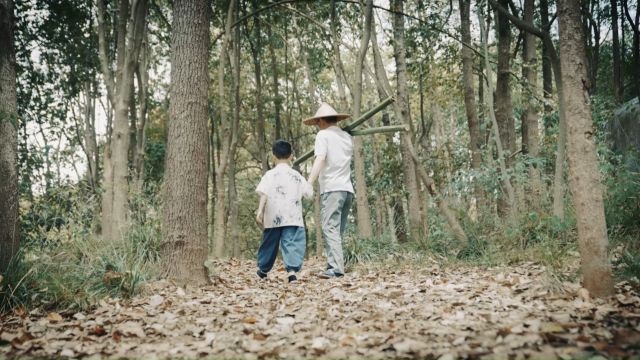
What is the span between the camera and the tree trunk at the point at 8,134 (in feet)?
19.3

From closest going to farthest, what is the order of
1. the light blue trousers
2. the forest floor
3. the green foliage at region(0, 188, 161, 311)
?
1. the forest floor
2. the green foliage at region(0, 188, 161, 311)
3. the light blue trousers

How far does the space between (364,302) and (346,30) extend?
13.8 metres

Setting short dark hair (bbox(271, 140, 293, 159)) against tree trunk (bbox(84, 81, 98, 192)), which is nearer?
short dark hair (bbox(271, 140, 293, 159))

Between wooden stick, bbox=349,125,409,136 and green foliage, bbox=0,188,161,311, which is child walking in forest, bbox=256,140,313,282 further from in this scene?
green foliage, bbox=0,188,161,311

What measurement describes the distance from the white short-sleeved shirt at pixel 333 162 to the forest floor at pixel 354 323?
1.50 meters

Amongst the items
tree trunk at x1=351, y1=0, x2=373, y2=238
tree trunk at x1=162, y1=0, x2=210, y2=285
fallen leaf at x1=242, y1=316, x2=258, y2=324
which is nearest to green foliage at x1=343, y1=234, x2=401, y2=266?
tree trunk at x1=351, y1=0, x2=373, y2=238

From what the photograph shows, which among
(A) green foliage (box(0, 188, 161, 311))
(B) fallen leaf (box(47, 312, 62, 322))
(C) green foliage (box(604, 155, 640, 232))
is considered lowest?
(B) fallen leaf (box(47, 312, 62, 322))

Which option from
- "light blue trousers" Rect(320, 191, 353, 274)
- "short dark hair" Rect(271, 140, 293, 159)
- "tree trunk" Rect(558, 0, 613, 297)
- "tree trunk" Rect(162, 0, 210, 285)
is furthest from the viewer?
"short dark hair" Rect(271, 140, 293, 159)

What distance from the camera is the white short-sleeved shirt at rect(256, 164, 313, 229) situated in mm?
6652

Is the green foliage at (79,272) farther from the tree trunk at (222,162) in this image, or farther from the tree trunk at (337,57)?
the tree trunk at (337,57)

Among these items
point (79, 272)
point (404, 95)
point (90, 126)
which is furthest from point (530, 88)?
point (90, 126)

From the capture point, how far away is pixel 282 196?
670cm

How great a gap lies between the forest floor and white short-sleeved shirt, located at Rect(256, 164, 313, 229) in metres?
1.31

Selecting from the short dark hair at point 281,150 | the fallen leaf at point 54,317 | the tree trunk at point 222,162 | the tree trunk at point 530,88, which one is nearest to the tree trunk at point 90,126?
the tree trunk at point 222,162
